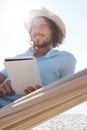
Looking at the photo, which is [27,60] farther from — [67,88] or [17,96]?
[67,88]

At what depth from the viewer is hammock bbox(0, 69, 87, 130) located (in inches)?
47.6

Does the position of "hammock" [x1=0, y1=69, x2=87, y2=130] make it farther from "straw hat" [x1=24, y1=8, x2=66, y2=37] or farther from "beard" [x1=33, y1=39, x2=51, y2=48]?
"straw hat" [x1=24, y1=8, x2=66, y2=37]

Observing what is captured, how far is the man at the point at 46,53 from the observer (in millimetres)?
1559

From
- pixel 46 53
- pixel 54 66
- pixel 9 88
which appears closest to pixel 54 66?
pixel 54 66

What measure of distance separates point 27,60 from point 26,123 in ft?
0.93

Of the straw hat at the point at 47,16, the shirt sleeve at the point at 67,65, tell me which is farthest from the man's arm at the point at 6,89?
the straw hat at the point at 47,16

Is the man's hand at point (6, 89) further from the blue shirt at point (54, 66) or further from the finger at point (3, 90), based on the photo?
the blue shirt at point (54, 66)

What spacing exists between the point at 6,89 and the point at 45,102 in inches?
13.7

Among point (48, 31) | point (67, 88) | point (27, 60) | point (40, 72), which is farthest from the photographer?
point (48, 31)

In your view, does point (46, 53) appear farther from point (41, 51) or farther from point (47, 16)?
point (47, 16)

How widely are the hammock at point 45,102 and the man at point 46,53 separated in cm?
20

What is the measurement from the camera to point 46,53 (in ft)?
5.70

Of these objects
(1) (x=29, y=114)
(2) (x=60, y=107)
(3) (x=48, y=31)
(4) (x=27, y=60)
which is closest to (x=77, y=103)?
(2) (x=60, y=107)

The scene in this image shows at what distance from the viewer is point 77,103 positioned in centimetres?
128
